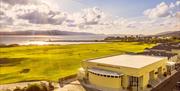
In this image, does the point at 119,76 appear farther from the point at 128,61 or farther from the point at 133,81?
the point at 128,61

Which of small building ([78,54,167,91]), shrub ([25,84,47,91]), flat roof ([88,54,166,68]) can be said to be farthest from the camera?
flat roof ([88,54,166,68])

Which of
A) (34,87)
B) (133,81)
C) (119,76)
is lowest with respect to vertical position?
(34,87)

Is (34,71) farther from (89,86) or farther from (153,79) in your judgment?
(153,79)

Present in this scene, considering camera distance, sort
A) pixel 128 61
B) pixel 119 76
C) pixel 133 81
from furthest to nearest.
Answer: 1. pixel 128 61
2. pixel 133 81
3. pixel 119 76

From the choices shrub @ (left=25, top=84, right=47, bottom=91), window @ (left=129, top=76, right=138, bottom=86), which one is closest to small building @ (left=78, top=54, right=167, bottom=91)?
window @ (left=129, top=76, right=138, bottom=86)

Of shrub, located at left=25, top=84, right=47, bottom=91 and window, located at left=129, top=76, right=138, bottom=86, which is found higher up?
window, located at left=129, top=76, right=138, bottom=86

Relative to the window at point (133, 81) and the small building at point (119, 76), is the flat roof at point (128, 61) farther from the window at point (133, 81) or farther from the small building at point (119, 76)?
the window at point (133, 81)

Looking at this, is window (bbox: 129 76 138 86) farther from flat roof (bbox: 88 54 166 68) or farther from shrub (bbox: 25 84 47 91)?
shrub (bbox: 25 84 47 91)

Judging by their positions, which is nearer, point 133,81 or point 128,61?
point 133,81

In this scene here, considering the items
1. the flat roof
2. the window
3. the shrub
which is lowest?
the shrub

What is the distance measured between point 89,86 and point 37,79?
15477mm

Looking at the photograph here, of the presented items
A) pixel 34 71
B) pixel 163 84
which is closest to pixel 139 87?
pixel 163 84

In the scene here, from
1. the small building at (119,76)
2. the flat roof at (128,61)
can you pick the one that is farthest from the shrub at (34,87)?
the flat roof at (128,61)

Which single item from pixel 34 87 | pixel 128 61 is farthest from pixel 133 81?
pixel 34 87
